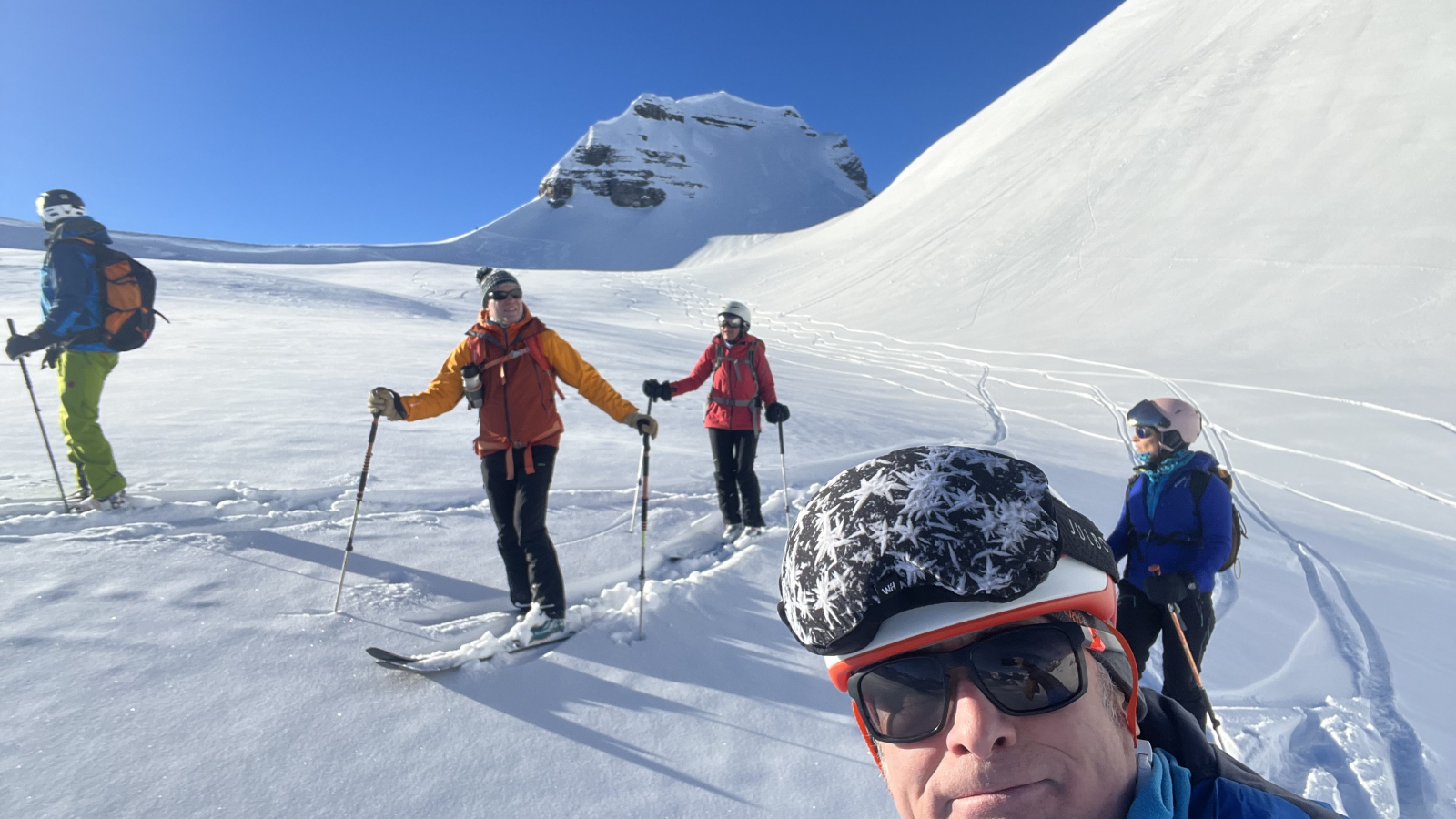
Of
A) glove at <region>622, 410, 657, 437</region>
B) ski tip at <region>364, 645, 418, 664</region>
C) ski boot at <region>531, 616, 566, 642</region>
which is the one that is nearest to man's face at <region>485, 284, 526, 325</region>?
glove at <region>622, 410, 657, 437</region>

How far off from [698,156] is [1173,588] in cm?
10735

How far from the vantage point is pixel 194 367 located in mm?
9203

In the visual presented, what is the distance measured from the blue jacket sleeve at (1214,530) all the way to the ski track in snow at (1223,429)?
3.19 ft

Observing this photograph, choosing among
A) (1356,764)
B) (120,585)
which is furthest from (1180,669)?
(120,585)

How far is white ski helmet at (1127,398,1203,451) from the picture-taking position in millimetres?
3057

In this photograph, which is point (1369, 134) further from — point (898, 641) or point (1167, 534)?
point (898, 641)

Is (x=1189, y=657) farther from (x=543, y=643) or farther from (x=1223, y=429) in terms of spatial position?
(x=1223, y=429)

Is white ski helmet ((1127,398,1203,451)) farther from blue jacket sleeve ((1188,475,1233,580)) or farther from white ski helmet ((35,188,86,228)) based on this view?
white ski helmet ((35,188,86,228))

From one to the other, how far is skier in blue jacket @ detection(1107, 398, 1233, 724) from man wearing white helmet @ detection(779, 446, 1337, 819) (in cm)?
205

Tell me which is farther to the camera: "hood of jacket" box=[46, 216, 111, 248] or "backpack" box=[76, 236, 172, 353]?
"backpack" box=[76, 236, 172, 353]

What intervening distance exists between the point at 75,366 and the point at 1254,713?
7341mm

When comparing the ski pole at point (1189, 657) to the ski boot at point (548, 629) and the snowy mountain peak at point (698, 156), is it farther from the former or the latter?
the snowy mountain peak at point (698, 156)

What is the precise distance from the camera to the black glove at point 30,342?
441cm

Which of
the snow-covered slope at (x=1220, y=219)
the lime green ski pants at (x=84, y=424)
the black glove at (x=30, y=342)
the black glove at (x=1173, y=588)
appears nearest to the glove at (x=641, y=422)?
the black glove at (x=1173, y=588)
